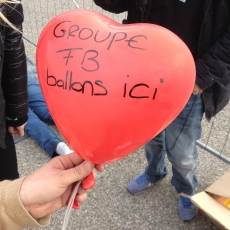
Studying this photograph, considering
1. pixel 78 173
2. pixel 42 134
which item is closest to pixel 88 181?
pixel 78 173

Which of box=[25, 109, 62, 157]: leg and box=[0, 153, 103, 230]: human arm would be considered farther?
box=[25, 109, 62, 157]: leg

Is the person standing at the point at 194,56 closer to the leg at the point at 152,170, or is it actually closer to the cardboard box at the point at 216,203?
the leg at the point at 152,170

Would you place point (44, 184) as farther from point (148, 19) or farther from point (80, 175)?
point (148, 19)

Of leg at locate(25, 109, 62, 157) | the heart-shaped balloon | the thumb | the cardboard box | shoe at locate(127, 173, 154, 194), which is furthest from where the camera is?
leg at locate(25, 109, 62, 157)

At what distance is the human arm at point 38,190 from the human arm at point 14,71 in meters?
0.51

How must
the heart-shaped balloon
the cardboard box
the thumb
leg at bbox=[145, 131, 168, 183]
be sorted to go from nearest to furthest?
the heart-shaped balloon < the thumb < the cardboard box < leg at bbox=[145, 131, 168, 183]

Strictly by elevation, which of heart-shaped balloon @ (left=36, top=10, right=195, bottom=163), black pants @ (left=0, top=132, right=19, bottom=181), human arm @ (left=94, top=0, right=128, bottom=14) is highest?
heart-shaped balloon @ (left=36, top=10, right=195, bottom=163)

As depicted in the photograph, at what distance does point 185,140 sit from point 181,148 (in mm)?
50

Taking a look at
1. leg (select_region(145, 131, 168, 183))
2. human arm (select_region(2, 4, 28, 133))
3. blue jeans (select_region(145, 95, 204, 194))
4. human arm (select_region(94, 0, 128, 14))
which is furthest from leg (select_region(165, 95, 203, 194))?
human arm (select_region(2, 4, 28, 133))

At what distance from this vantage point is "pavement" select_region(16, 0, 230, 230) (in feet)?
6.56

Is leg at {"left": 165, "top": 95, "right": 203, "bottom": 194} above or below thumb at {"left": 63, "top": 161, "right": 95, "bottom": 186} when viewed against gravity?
below

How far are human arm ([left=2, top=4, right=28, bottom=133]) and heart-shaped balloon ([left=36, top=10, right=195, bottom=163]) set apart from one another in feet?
1.49

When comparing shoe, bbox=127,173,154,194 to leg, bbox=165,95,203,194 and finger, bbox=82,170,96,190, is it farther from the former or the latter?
finger, bbox=82,170,96,190

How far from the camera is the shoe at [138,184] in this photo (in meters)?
2.13
